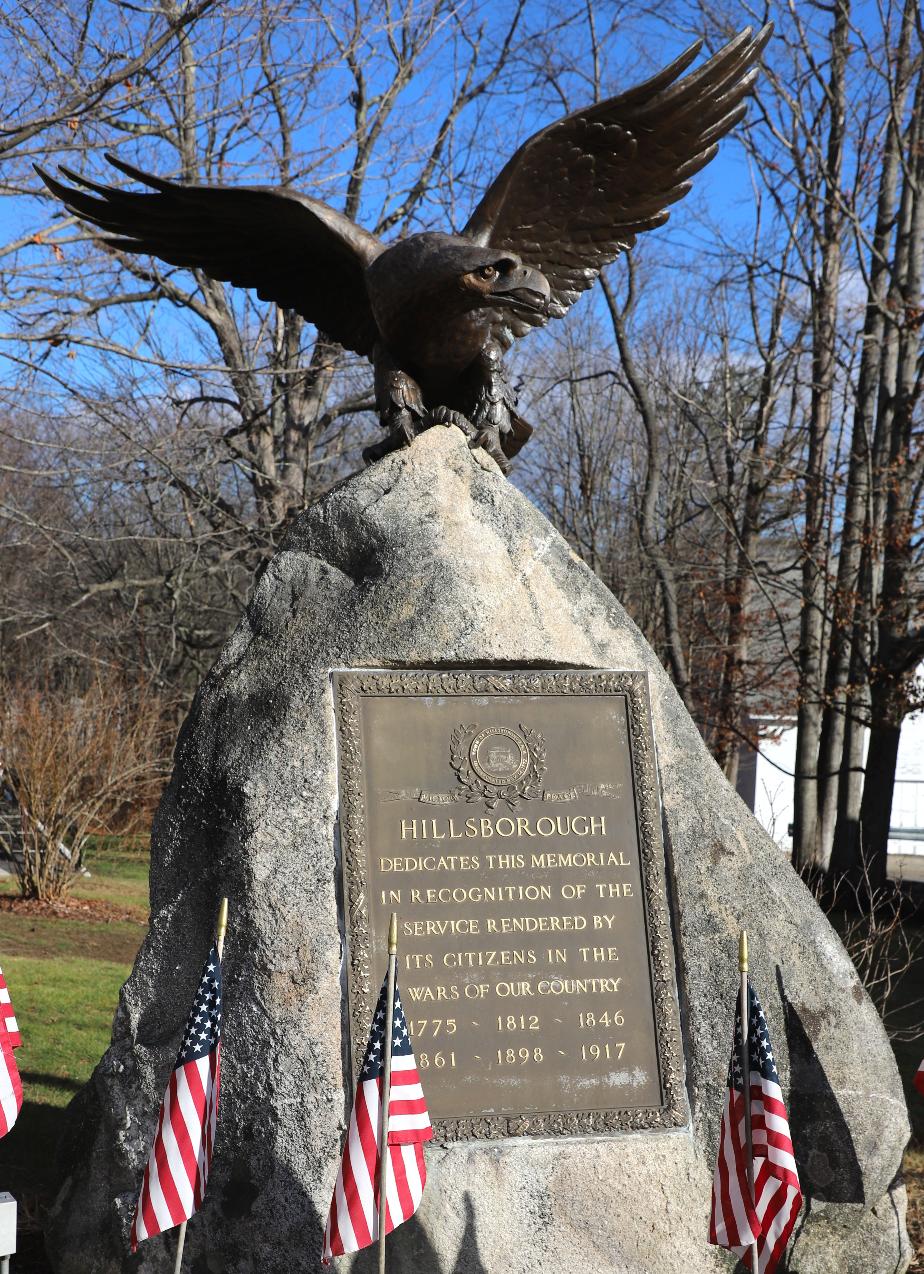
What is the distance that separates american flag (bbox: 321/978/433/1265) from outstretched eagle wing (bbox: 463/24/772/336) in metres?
3.06

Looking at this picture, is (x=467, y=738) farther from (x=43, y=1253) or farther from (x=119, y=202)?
(x=119, y=202)

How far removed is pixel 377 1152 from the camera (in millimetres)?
3221

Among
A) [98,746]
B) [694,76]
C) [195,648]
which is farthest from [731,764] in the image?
[694,76]

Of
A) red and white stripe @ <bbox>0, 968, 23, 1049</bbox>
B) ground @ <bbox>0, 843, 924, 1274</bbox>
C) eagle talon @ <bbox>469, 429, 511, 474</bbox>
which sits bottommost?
ground @ <bbox>0, 843, 924, 1274</bbox>

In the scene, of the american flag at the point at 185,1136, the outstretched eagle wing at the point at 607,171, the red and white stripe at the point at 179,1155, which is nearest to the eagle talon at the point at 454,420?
the outstretched eagle wing at the point at 607,171

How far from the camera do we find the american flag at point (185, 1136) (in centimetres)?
329

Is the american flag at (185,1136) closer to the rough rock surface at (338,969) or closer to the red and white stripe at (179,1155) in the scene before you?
the red and white stripe at (179,1155)

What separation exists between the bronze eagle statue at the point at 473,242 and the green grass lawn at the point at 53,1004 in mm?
3350

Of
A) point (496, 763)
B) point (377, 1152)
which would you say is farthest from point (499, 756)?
point (377, 1152)

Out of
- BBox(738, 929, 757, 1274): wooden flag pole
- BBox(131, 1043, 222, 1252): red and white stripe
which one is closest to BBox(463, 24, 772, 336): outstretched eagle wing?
BBox(738, 929, 757, 1274): wooden flag pole

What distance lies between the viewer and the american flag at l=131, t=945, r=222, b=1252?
3291 millimetres

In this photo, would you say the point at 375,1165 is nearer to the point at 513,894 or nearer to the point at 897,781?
the point at 513,894

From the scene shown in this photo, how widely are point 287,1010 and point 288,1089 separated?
226mm

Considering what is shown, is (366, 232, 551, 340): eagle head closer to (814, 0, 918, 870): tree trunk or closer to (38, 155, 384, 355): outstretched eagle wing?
(38, 155, 384, 355): outstretched eagle wing
